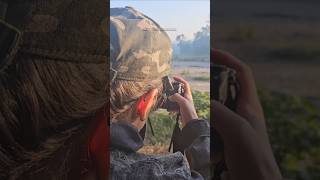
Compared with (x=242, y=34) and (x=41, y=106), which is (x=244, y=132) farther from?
(x=41, y=106)

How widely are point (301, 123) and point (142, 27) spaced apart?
1318 mm

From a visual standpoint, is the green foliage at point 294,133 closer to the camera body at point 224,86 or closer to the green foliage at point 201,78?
the camera body at point 224,86

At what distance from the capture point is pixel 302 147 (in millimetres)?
3457

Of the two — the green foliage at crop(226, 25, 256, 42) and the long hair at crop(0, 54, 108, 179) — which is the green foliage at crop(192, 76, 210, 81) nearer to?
the green foliage at crop(226, 25, 256, 42)

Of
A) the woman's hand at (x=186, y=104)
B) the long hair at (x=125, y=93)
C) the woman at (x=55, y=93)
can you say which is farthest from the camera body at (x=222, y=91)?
the woman at (x=55, y=93)

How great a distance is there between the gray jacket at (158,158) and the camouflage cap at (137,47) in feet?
1.37

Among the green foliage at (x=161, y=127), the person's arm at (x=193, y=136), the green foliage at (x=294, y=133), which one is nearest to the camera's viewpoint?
the green foliage at (x=294, y=133)

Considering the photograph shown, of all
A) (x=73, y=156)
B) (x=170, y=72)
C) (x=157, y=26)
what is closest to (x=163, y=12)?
(x=157, y=26)

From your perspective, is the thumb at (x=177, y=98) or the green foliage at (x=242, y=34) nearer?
the green foliage at (x=242, y=34)

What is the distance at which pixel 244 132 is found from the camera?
3.57 meters

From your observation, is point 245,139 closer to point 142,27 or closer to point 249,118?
point 249,118

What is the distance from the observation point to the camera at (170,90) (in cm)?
372

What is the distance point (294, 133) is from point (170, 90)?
933mm

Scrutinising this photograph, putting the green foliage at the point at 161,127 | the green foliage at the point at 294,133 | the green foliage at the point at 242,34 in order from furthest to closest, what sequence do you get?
the green foliage at the point at 161,127, the green foliage at the point at 242,34, the green foliage at the point at 294,133
